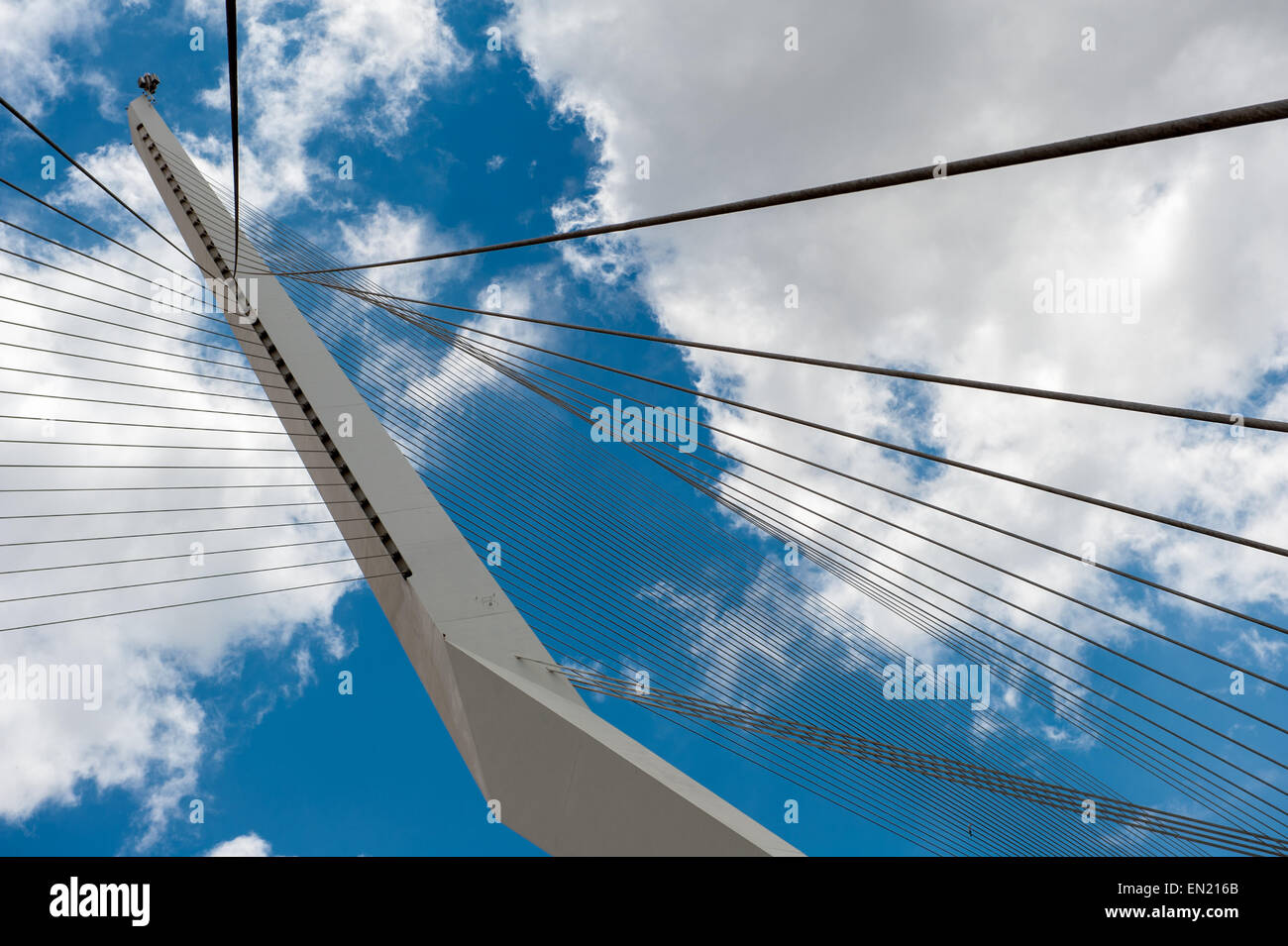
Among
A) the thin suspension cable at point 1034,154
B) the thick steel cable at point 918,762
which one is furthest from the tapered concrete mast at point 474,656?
the thin suspension cable at point 1034,154

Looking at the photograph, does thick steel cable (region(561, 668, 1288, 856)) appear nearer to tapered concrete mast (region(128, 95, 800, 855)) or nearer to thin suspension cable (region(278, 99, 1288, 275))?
tapered concrete mast (region(128, 95, 800, 855))

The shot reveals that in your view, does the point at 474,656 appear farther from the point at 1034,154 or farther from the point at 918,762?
the point at 1034,154

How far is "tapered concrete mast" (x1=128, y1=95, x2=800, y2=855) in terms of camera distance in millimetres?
3527

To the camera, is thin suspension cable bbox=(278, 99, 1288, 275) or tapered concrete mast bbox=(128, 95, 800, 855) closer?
thin suspension cable bbox=(278, 99, 1288, 275)

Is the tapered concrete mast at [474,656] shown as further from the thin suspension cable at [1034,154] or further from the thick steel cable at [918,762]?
the thin suspension cable at [1034,154]

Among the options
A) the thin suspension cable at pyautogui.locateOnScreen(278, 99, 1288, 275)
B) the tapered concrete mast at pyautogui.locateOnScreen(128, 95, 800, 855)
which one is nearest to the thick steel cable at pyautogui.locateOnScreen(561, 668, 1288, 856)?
the tapered concrete mast at pyautogui.locateOnScreen(128, 95, 800, 855)

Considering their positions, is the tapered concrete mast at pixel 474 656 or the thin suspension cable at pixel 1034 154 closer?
the thin suspension cable at pixel 1034 154

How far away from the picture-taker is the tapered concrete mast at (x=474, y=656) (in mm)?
3527

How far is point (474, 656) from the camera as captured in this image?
16.1 ft

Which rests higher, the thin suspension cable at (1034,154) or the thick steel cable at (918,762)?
the thin suspension cable at (1034,154)
